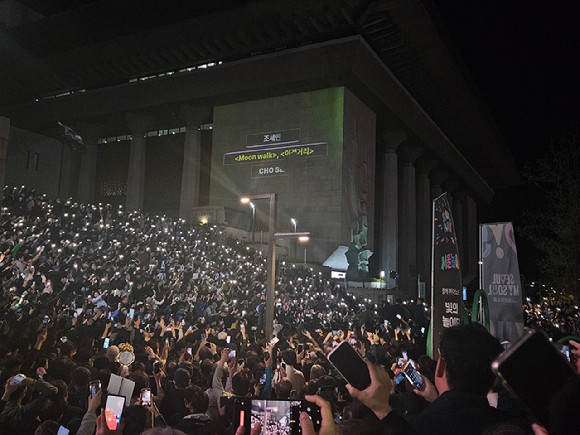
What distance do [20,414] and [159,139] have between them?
4500 centimetres

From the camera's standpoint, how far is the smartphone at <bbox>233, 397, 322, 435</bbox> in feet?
10.5

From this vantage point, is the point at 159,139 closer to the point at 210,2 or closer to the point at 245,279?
the point at 210,2

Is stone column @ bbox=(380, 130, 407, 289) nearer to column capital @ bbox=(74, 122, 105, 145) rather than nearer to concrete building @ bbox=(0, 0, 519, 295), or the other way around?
concrete building @ bbox=(0, 0, 519, 295)

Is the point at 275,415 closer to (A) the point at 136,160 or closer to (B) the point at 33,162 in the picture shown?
(B) the point at 33,162

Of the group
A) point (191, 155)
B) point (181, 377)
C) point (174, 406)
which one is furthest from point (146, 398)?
point (191, 155)

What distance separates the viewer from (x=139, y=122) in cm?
4216

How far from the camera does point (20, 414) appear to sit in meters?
4.75

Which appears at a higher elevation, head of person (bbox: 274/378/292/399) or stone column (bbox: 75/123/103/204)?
stone column (bbox: 75/123/103/204)

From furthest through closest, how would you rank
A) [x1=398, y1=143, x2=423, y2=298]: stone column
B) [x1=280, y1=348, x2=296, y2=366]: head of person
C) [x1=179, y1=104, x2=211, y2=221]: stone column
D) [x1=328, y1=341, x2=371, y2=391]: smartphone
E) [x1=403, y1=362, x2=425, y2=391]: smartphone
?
1. [x1=398, y1=143, x2=423, y2=298]: stone column
2. [x1=179, y1=104, x2=211, y2=221]: stone column
3. [x1=280, y1=348, x2=296, y2=366]: head of person
4. [x1=403, y1=362, x2=425, y2=391]: smartphone
5. [x1=328, y1=341, x2=371, y2=391]: smartphone

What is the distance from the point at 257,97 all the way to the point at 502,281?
30.2m

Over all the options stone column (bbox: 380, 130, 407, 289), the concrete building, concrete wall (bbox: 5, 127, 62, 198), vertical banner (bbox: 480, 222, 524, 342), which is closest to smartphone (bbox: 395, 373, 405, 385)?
vertical banner (bbox: 480, 222, 524, 342)

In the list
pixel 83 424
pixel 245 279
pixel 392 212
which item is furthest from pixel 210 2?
pixel 83 424

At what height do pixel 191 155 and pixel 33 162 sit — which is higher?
pixel 191 155

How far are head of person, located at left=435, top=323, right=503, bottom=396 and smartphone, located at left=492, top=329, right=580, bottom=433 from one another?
809 millimetres
